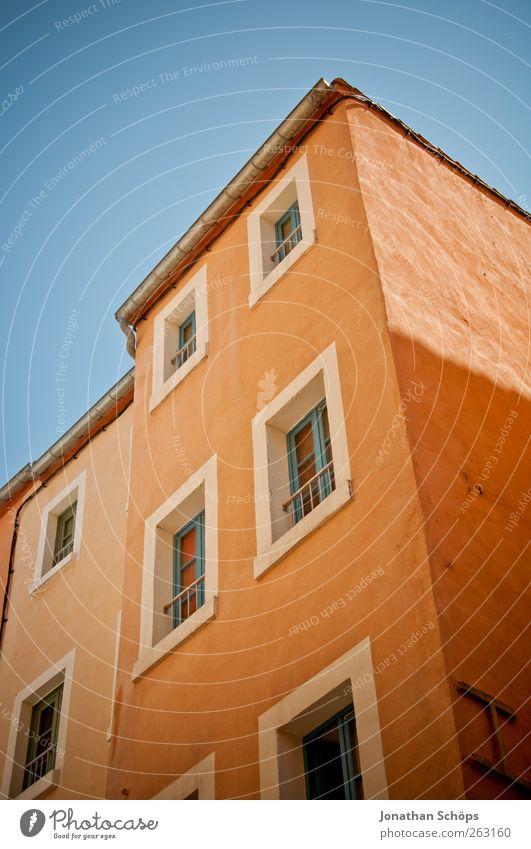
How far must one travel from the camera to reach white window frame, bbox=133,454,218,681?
15156mm

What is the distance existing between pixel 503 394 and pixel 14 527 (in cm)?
1187

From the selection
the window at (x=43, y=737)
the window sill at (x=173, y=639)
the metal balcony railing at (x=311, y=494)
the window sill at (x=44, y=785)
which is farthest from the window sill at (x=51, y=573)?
the metal balcony railing at (x=311, y=494)

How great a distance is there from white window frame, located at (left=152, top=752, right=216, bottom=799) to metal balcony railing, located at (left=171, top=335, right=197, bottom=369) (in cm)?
749

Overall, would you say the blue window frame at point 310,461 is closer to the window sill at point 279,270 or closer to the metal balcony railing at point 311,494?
the metal balcony railing at point 311,494

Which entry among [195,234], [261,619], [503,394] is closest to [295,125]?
[195,234]

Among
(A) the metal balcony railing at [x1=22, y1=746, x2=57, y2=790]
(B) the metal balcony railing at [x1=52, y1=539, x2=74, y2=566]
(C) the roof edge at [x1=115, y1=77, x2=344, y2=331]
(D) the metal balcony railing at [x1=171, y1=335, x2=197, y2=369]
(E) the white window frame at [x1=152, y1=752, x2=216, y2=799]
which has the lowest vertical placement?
(E) the white window frame at [x1=152, y1=752, x2=216, y2=799]

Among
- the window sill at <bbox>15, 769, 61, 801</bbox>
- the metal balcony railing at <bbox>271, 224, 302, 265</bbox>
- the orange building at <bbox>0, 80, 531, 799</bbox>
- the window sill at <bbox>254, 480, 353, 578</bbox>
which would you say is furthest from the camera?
the metal balcony railing at <bbox>271, 224, 302, 265</bbox>

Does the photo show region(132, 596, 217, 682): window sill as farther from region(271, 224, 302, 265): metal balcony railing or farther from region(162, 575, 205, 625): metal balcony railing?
region(271, 224, 302, 265): metal balcony railing

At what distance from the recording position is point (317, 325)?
15.7 metres

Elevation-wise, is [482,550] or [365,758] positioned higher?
[482,550]

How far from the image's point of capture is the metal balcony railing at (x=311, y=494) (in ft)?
47.0

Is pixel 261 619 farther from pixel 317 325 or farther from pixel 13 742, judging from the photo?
pixel 13 742

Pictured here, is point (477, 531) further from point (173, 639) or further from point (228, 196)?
point (228, 196)

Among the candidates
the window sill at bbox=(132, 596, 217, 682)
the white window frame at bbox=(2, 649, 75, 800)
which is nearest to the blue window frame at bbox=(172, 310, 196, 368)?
the white window frame at bbox=(2, 649, 75, 800)
